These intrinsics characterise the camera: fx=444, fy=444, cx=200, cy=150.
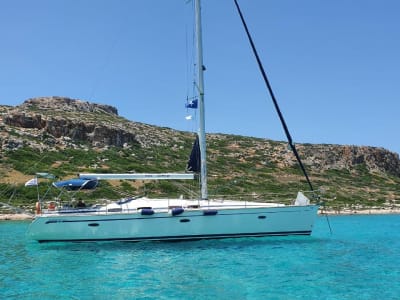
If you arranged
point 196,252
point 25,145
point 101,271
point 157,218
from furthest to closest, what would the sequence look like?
point 25,145, point 157,218, point 196,252, point 101,271

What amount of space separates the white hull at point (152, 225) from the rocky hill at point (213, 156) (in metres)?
25.8

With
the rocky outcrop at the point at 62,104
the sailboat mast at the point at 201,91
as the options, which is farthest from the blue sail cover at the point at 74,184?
the rocky outcrop at the point at 62,104

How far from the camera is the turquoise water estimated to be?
41.1 feet

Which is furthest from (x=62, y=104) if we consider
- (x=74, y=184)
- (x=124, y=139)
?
(x=74, y=184)

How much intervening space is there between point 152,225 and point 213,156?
51.4 metres

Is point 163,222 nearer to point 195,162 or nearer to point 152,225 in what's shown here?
point 152,225

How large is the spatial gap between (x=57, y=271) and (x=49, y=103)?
81.7 metres

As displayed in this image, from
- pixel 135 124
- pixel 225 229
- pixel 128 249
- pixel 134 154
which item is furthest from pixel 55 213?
pixel 135 124

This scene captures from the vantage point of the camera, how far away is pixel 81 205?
22.7m

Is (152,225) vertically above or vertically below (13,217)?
below

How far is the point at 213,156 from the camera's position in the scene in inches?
2854

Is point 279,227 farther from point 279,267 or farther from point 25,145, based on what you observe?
point 25,145

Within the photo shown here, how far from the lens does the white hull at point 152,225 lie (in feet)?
69.8

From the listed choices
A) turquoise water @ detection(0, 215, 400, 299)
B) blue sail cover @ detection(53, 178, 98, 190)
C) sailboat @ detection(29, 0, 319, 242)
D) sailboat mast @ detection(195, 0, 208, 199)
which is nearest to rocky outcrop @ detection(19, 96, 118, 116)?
blue sail cover @ detection(53, 178, 98, 190)
